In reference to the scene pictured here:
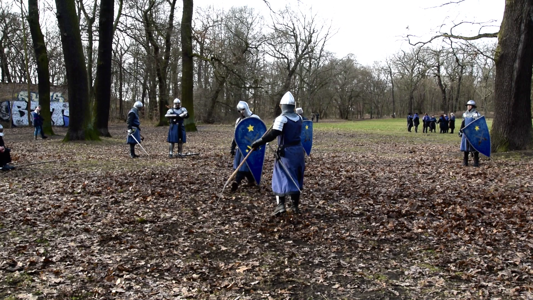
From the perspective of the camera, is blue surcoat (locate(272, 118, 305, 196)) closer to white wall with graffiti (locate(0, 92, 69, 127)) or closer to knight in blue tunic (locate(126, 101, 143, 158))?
knight in blue tunic (locate(126, 101, 143, 158))

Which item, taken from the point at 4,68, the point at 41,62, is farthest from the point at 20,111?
the point at 41,62

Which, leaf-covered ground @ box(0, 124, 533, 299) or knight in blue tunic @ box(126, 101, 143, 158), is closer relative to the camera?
leaf-covered ground @ box(0, 124, 533, 299)

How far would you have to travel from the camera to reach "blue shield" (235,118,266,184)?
8.21 metres

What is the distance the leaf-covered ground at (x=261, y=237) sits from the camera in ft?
14.3

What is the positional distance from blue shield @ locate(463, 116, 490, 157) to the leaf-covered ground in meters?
1.24

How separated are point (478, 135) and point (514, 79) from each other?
2.50 meters

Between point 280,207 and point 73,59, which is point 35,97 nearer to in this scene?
point 73,59

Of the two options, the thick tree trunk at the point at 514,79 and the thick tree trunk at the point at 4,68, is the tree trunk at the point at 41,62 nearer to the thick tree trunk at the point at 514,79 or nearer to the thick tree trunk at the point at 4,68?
the thick tree trunk at the point at 4,68

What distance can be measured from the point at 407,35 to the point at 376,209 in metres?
11.1

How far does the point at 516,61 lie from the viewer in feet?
41.5

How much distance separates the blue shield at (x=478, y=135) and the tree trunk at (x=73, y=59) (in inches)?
521

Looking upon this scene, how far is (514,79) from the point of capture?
41.6ft

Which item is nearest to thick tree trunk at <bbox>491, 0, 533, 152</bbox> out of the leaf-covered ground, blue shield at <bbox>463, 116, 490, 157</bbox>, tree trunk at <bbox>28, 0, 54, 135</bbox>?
blue shield at <bbox>463, 116, 490, 157</bbox>

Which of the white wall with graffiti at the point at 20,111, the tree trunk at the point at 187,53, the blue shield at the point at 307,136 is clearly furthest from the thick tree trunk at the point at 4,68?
the blue shield at the point at 307,136
